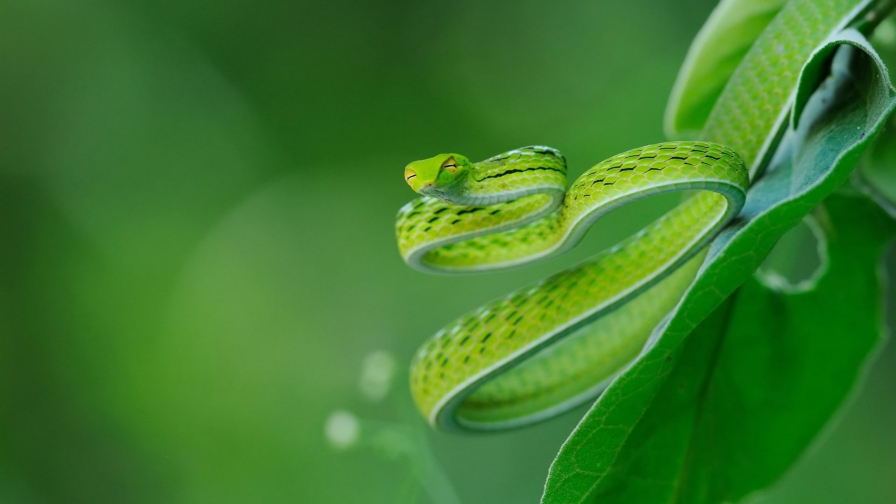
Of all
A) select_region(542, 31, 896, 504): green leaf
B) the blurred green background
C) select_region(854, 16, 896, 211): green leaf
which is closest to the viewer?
select_region(542, 31, 896, 504): green leaf

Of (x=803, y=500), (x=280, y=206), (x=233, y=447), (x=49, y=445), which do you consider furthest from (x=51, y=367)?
(x=803, y=500)

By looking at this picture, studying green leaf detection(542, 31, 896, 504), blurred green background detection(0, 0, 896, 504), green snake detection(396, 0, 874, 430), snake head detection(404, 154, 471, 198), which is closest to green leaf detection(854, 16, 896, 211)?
green leaf detection(542, 31, 896, 504)

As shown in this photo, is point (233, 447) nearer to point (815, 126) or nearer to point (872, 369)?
point (872, 369)

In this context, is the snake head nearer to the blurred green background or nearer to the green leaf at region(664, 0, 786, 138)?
the green leaf at region(664, 0, 786, 138)

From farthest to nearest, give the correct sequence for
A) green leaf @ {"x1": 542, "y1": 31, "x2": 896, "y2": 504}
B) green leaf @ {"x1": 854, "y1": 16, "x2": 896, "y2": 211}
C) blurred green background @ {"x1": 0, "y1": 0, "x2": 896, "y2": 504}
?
blurred green background @ {"x1": 0, "y1": 0, "x2": 896, "y2": 504}
green leaf @ {"x1": 854, "y1": 16, "x2": 896, "y2": 211}
green leaf @ {"x1": 542, "y1": 31, "x2": 896, "y2": 504}

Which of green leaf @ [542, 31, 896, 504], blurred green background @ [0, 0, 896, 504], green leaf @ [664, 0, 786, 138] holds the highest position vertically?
blurred green background @ [0, 0, 896, 504]

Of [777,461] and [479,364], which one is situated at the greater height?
[479,364]
